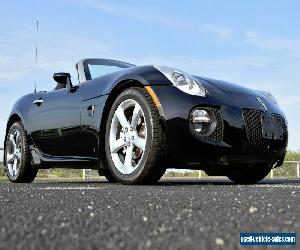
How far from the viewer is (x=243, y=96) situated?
17.4 ft

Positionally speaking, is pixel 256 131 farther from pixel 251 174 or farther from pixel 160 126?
pixel 251 174

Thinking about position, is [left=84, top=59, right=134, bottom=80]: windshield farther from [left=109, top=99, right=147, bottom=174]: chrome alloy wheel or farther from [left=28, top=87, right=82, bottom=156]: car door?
[left=109, top=99, right=147, bottom=174]: chrome alloy wheel

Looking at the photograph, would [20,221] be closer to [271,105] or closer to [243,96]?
[243,96]

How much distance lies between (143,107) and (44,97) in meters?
2.10

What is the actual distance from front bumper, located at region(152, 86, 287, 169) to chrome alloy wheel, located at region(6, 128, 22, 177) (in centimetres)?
288

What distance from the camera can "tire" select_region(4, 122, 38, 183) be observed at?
268 inches

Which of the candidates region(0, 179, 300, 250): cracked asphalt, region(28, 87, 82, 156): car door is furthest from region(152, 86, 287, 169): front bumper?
region(0, 179, 300, 250): cracked asphalt

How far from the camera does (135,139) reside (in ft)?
16.4

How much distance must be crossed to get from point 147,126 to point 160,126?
124 millimetres


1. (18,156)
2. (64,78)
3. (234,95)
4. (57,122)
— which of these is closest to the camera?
(234,95)

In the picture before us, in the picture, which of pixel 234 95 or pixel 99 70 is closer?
pixel 234 95

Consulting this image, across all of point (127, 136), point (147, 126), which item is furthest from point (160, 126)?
point (127, 136)

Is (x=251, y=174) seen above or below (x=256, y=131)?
below

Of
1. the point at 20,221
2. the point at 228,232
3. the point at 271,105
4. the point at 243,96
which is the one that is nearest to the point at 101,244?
the point at 228,232
